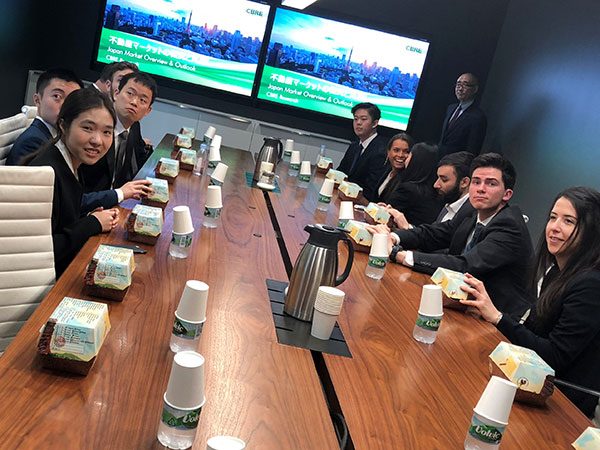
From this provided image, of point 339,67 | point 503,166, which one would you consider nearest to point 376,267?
point 503,166

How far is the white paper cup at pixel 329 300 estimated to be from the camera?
1.74 meters

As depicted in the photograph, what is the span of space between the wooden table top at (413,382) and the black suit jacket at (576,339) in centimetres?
14

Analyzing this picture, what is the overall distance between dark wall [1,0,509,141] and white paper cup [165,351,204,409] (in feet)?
21.2

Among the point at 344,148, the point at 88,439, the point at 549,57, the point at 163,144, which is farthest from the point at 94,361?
the point at 344,148

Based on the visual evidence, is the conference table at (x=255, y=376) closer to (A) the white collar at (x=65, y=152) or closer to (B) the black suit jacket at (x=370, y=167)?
(A) the white collar at (x=65, y=152)

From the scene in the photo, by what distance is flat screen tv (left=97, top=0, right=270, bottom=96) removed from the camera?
6980mm

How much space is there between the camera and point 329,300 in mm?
1740

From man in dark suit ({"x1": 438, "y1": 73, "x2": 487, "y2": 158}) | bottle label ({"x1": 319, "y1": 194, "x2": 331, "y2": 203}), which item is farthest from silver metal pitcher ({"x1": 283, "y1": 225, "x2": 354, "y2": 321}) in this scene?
man in dark suit ({"x1": 438, "y1": 73, "x2": 487, "y2": 158})

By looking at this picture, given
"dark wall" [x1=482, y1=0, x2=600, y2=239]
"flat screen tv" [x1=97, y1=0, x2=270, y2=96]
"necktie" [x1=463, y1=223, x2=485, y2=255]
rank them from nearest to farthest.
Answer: "necktie" [x1=463, y1=223, x2=485, y2=255]
"dark wall" [x1=482, y1=0, x2=600, y2=239]
"flat screen tv" [x1=97, y1=0, x2=270, y2=96]

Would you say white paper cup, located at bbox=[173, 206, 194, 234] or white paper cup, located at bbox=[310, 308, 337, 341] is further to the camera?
white paper cup, located at bbox=[173, 206, 194, 234]

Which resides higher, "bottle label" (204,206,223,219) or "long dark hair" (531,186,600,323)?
"long dark hair" (531,186,600,323)

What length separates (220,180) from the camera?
3436 millimetres

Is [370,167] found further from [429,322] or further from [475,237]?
[429,322]

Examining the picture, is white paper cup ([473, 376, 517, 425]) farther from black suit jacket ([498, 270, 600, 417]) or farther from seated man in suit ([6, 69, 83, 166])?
seated man in suit ([6, 69, 83, 166])
